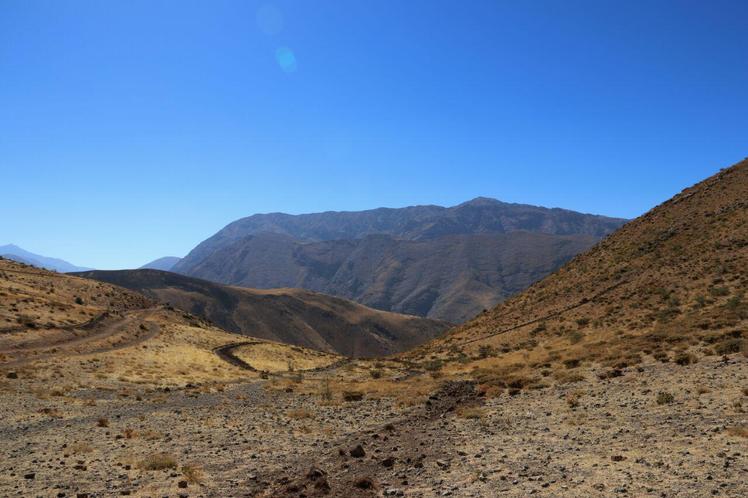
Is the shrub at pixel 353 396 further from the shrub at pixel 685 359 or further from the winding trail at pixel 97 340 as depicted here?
the winding trail at pixel 97 340

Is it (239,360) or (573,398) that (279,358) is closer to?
(239,360)

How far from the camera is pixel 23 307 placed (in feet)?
172

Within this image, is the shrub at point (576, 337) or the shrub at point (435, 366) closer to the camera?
the shrub at point (576, 337)

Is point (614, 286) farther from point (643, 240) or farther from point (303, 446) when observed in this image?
point (303, 446)

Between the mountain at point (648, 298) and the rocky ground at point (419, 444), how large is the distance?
22.1 feet

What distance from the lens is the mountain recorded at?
2812 centimetres

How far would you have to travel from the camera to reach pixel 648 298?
1718 inches

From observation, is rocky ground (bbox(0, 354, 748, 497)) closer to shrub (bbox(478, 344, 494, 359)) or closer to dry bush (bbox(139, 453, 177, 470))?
dry bush (bbox(139, 453, 177, 470))

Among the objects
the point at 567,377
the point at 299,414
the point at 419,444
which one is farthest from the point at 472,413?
the point at 299,414

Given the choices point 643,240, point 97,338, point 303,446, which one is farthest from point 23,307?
point 643,240

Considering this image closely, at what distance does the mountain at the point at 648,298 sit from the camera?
2812cm

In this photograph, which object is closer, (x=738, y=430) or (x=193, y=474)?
(x=738, y=430)

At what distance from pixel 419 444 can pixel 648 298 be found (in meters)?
36.5

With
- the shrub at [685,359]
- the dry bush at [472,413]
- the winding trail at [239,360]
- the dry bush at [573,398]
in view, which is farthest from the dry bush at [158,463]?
the winding trail at [239,360]
